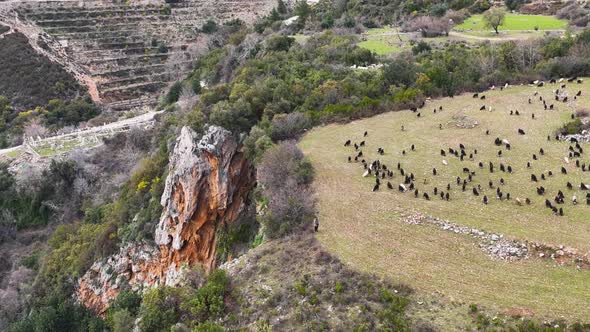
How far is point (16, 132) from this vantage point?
56.9 m

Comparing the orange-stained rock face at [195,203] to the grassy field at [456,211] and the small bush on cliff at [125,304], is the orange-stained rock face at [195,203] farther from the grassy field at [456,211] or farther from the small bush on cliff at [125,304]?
the grassy field at [456,211]

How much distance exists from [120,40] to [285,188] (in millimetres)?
63440

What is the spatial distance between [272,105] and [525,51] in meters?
20.7

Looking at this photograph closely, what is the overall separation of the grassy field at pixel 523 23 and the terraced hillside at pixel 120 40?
1567 inches

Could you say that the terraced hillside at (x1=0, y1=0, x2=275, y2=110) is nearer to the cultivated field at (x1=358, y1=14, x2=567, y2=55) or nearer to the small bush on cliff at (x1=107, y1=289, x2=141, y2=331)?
the cultivated field at (x1=358, y1=14, x2=567, y2=55)

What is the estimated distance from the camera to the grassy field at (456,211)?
16.5 meters

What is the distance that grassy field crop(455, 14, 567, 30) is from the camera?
4975cm

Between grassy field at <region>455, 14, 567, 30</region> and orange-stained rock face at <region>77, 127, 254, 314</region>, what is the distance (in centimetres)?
3407

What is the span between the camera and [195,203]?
26875 mm

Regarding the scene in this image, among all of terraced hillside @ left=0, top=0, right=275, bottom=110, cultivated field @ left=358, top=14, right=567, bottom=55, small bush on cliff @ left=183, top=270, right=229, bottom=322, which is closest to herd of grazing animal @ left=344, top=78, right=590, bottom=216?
small bush on cliff @ left=183, top=270, right=229, bottom=322

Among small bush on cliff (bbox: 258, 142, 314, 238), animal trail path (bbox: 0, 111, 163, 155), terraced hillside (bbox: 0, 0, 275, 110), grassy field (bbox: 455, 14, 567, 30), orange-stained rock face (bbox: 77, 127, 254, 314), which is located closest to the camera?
small bush on cliff (bbox: 258, 142, 314, 238)

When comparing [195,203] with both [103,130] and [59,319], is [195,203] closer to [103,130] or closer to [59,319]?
[59,319]

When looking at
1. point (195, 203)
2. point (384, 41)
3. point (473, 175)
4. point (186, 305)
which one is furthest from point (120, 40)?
point (186, 305)

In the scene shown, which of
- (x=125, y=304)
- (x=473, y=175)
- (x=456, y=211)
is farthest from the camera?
(x=125, y=304)
